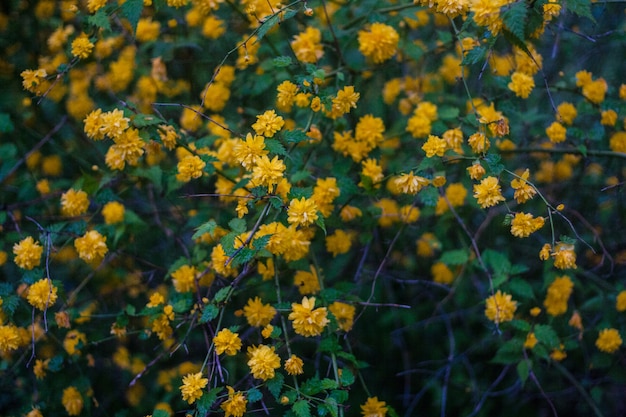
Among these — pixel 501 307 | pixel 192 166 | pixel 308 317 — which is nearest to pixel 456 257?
pixel 501 307

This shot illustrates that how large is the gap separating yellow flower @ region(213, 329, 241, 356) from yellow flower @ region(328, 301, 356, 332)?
1.20 feet

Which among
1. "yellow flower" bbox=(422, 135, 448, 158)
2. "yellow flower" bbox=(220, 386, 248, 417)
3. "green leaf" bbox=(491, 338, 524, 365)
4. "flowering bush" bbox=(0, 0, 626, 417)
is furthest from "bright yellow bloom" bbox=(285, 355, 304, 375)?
"green leaf" bbox=(491, 338, 524, 365)

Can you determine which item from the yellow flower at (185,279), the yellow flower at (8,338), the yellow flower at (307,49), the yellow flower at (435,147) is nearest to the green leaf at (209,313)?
the yellow flower at (185,279)

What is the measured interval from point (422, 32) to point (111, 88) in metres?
1.48

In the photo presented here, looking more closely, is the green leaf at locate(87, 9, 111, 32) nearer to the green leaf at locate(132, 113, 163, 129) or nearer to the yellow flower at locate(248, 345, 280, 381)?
the green leaf at locate(132, 113, 163, 129)

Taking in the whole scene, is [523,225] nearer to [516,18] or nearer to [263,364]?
[516,18]

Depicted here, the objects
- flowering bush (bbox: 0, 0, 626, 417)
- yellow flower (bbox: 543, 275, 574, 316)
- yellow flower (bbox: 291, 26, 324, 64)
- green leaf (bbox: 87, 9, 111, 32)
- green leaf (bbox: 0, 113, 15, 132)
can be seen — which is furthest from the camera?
green leaf (bbox: 0, 113, 15, 132)

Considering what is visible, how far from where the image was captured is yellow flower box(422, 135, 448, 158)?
6.04 feet

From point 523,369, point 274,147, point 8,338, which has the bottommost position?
point 523,369

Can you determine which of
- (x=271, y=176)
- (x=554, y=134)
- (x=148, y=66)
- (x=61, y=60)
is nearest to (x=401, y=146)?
(x=554, y=134)

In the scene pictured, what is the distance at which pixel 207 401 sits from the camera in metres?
1.59

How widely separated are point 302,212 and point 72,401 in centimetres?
114

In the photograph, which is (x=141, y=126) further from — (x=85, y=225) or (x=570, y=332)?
(x=570, y=332)

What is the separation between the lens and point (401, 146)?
8.23 ft
